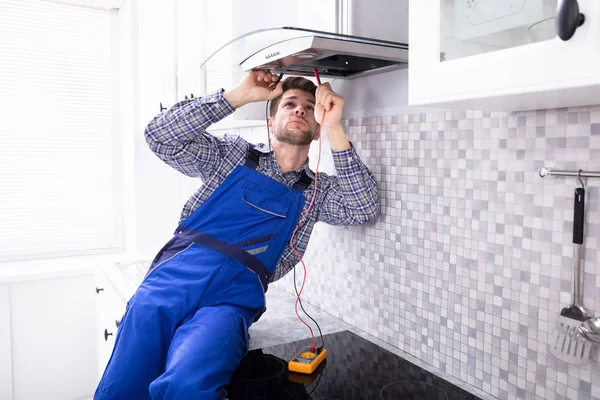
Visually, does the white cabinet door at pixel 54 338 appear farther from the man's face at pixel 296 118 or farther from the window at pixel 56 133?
the man's face at pixel 296 118

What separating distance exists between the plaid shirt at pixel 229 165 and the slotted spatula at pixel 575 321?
59 centimetres

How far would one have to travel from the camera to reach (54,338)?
2.88 m

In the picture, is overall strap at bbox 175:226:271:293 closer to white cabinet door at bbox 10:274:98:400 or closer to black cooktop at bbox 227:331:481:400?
black cooktop at bbox 227:331:481:400

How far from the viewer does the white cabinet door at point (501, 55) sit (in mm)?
627

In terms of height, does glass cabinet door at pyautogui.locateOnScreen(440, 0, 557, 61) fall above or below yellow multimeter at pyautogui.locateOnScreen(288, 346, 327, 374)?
above

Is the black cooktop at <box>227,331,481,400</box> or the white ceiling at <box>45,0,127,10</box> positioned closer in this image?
the black cooktop at <box>227,331,481,400</box>

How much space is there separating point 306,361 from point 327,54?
76cm

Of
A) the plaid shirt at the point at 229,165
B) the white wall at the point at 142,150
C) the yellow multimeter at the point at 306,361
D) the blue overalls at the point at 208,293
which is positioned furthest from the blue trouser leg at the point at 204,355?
the white wall at the point at 142,150

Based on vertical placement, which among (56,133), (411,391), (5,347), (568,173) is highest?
(56,133)

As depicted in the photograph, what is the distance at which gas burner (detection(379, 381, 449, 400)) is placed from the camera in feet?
3.74

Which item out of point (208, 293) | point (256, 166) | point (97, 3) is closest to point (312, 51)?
point (256, 166)

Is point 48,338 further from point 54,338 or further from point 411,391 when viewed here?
point 411,391

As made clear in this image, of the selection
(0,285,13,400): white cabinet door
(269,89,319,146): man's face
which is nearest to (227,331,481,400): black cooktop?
(269,89,319,146): man's face

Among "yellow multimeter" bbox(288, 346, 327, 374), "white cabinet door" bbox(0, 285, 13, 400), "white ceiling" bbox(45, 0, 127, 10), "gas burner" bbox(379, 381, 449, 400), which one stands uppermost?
"white ceiling" bbox(45, 0, 127, 10)
